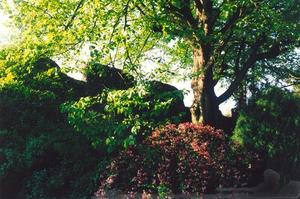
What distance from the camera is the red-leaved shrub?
11.2 metres

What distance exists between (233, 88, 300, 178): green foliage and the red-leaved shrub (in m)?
1.40

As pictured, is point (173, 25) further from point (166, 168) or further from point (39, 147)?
point (39, 147)

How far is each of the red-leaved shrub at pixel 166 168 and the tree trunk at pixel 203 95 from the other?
358 cm

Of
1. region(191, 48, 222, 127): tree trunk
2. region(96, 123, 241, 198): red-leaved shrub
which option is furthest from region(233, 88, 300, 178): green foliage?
region(191, 48, 222, 127): tree trunk

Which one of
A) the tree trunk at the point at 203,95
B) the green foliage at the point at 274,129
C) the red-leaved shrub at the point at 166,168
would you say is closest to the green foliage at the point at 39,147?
the red-leaved shrub at the point at 166,168

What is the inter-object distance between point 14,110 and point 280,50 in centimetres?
1211

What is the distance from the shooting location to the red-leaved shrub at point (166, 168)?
36.7 ft

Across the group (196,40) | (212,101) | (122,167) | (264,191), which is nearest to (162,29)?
(196,40)

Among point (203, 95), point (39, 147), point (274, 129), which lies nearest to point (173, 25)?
point (203, 95)

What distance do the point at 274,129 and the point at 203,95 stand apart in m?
3.91

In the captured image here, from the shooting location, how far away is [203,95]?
51.4 ft

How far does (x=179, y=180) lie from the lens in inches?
446

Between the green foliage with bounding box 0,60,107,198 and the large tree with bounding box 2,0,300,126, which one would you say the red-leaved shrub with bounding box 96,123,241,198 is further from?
the large tree with bounding box 2,0,300,126

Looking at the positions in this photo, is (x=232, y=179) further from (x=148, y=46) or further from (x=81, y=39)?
(x=148, y=46)
